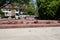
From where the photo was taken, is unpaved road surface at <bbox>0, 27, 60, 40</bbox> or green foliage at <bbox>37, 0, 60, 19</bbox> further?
green foliage at <bbox>37, 0, 60, 19</bbox>

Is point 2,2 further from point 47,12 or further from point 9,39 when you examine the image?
point 9,39

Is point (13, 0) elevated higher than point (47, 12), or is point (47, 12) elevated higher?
point (13, 0)

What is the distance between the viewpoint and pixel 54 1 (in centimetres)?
2622

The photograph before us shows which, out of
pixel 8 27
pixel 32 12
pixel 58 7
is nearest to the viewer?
pixel 8 27

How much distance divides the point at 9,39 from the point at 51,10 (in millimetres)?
21445

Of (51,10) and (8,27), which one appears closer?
(8,27)

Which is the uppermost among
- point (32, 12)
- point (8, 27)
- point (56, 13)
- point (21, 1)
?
point (21, 1)

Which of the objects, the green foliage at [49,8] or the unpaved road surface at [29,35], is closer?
the unpaved road surface at [29,35]

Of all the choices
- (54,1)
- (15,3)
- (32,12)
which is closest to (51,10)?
(54,1)

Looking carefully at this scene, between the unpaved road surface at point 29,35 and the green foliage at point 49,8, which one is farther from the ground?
the unpaved road surface at point 29,35

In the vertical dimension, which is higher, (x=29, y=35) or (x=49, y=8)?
(x=29, y=35)

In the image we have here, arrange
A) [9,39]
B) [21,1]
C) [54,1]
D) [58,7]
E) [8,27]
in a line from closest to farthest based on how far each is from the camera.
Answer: [9,39] → [8,27] → [21,1] → [54,1] → [58,7]

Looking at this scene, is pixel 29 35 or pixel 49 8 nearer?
pixel 29 35

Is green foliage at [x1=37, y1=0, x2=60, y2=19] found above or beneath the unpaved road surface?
beneath
